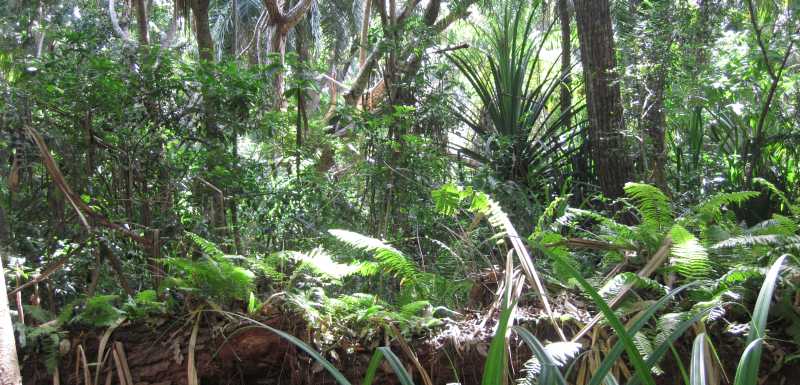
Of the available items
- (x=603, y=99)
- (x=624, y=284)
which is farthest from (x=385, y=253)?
(x=603, y=99)

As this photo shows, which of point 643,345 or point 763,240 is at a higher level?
point 763,240

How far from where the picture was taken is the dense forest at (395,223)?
254cm

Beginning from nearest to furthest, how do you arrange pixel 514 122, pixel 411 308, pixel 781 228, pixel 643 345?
1. pixel 643 345
2. pixel 411 308
3. pixel 781 228
4. pixel 514 122

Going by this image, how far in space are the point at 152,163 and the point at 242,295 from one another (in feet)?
5.15

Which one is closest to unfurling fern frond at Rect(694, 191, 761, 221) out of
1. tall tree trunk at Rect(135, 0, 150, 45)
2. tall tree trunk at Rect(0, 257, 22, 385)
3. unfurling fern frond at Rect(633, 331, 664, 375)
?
unfurling fern frond at Rect(633, 331, 664, 375)

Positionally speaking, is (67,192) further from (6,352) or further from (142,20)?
(142,20)

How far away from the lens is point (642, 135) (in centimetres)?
482

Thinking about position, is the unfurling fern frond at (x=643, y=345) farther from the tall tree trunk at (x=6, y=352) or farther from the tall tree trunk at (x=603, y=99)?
the tall tree trunk at (x=603, y=99)

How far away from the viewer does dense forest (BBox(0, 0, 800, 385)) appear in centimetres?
254

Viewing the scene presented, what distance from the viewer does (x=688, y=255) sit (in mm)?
2650

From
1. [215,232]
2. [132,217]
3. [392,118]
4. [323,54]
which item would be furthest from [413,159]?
[323,54]

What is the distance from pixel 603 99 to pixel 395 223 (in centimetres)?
197

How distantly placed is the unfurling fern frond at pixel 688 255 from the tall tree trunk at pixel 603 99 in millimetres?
2381

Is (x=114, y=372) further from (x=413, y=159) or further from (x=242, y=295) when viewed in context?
(x=413, y=159)
